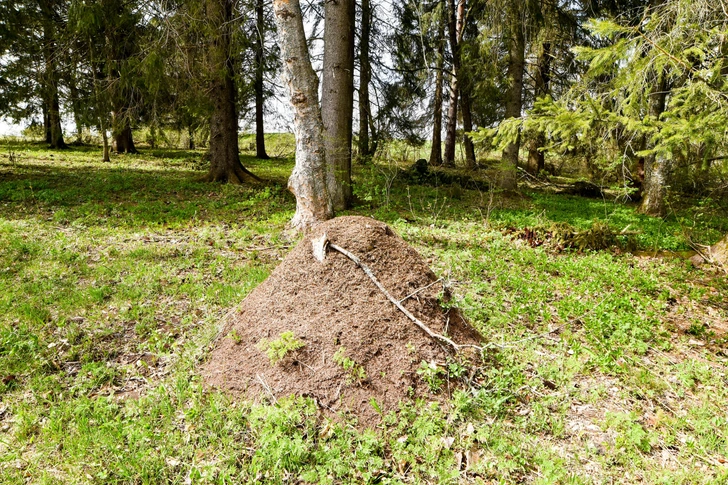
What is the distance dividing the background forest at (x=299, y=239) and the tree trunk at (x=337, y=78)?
1.6 inches

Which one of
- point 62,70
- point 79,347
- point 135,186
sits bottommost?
point 79,347

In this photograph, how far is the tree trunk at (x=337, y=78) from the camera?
7.50m

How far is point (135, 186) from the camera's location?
10.6 metres

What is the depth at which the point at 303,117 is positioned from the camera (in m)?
6.24

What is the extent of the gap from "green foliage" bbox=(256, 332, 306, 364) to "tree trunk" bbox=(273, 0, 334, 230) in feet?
11.6

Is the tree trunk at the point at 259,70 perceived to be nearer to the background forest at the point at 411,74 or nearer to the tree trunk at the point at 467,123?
the background forest at the point at 411,74

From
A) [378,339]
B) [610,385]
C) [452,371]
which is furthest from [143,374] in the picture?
[610,385]

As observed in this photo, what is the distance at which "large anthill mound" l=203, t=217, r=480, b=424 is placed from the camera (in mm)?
2957

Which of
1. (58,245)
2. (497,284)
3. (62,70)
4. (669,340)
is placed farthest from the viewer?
(62,70)

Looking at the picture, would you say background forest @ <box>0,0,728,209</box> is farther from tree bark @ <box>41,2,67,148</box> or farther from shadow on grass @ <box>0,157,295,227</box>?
shadow on grass @ <box>0,157,295,227</box>

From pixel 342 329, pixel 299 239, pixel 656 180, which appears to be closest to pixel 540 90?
pixel 656 180

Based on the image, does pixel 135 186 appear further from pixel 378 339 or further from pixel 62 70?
pixel 378 339

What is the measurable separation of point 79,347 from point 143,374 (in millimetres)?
825

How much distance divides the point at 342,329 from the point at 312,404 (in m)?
0.64
